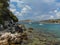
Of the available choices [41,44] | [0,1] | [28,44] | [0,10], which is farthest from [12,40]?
[0,1]

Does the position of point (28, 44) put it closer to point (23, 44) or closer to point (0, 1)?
point (23, 44)

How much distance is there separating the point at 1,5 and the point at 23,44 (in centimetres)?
1240

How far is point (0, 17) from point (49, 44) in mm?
12191

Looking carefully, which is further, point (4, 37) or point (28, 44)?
point (28, 44)

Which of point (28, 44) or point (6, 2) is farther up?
point (6, 2)

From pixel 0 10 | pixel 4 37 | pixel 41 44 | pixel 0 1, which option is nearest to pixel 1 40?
pixel 4 37

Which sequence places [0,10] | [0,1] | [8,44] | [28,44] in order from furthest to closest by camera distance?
[0,1], [0,10], [28,44], [8,44]

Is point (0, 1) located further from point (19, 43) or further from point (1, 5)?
point (19, 43)

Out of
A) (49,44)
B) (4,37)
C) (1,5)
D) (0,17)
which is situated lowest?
(49,44)

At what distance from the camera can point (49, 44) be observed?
2762 cm

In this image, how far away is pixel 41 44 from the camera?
1065 inches

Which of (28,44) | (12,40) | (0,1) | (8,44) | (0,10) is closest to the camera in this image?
(8,44)

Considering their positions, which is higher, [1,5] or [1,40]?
[1,5]

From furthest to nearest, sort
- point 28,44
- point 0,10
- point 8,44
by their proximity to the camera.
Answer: point 0,10 → point 28,44 → point 8,44
